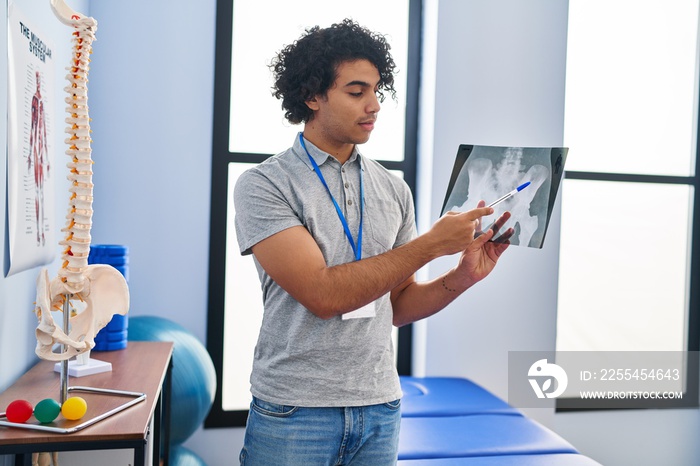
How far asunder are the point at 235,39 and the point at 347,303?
207 cm

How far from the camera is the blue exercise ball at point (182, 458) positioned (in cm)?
234

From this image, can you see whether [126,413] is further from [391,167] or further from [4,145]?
[391,167]

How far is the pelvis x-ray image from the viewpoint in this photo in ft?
4.74

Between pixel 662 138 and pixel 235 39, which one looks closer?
pixel 235 39

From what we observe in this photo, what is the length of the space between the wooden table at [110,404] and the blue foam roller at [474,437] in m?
0.85

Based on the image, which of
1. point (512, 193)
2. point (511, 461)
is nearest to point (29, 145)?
point (512, 193)

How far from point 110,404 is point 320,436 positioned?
514mm

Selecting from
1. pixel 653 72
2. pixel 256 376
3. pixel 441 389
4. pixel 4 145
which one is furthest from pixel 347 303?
pixel 653 72

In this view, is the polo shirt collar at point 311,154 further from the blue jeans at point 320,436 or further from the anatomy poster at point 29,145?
the anatomy poster at point 29,145

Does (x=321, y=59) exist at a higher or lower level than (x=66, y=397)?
higher

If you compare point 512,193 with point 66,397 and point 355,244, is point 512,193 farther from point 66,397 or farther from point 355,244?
point 66,397

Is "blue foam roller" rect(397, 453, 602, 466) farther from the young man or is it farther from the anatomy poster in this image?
the anatomy poster

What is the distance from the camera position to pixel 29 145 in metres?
1.75

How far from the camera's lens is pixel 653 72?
348 cm
